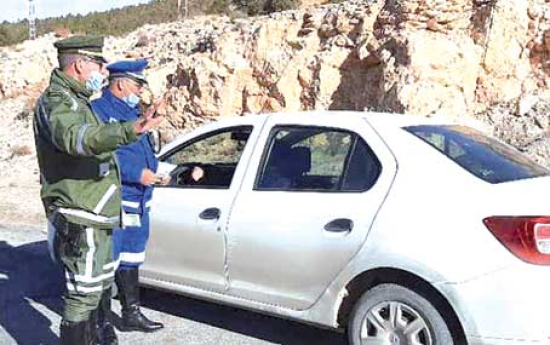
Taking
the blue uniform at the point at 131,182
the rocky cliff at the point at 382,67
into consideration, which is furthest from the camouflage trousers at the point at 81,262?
the rocky cliff at the point at 382,67

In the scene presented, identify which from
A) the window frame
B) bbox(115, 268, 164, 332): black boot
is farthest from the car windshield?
bbox(115, 268, 164, 332): black boot

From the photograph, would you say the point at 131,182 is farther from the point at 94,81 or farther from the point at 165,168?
the point at 94,81

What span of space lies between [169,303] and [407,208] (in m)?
2.61

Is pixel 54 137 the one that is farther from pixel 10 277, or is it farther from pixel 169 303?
pixel 10 277

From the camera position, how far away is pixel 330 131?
461cm

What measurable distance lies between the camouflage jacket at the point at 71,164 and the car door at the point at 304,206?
3.39 ft

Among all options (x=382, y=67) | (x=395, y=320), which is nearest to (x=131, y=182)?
(x=395, y=320)

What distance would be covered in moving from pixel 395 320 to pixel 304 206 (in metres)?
0.87

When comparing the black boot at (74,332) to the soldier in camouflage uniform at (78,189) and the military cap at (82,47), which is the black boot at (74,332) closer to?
the soldier in camouflage uniform at (78,189)

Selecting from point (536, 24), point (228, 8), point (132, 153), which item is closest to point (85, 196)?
point (132, 153)

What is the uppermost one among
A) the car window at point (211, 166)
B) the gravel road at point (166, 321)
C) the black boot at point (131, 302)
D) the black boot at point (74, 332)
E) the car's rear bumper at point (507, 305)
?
the car window at point (211, 166)

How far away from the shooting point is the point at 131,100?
4816 millimetres

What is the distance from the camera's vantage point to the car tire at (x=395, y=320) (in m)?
3.89

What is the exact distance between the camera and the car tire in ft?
12.8
